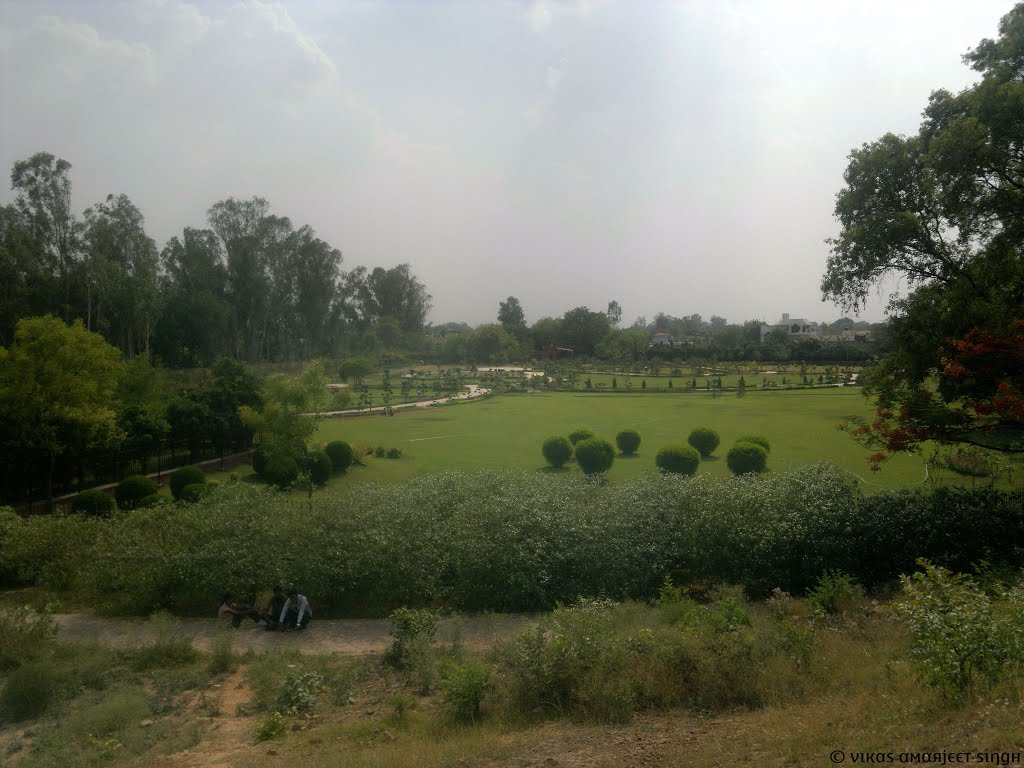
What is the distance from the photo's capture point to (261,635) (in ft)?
29.1

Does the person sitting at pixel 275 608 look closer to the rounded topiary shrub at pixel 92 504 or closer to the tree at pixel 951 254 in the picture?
the rounded topiary shrub at pixel 92 504

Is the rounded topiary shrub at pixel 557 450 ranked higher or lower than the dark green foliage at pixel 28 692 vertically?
higher

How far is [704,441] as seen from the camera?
19297mm

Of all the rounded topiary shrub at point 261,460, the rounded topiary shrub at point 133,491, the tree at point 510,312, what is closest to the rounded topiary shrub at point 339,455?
the rounded topiary shrub at point 261,460

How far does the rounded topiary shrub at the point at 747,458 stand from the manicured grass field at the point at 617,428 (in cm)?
56

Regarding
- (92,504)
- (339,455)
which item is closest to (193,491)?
(92,504)

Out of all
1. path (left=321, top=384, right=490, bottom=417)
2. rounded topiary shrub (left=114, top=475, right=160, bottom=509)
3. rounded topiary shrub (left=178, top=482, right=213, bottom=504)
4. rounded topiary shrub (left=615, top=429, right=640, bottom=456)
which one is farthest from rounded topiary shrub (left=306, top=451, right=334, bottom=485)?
path (left=321, top=384, right=490, bottom=417)

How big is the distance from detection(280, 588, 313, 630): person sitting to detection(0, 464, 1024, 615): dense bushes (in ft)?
0.96

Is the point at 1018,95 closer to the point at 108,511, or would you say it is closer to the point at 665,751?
the point at 665,751

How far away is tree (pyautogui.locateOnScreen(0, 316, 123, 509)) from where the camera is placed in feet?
50.9

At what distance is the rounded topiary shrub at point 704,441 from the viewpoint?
19.3 meters

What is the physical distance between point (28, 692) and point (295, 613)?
121 inches

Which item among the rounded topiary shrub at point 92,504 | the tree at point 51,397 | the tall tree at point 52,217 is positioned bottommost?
the rounded topiary shrub at point 92,504

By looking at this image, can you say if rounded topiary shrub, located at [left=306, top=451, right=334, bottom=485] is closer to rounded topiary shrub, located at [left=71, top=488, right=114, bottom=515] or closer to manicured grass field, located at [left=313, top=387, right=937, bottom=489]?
manicured grass field, located at [left=313, top=387, right=937, bottom=489]
